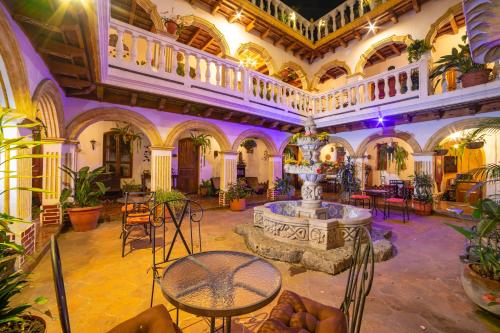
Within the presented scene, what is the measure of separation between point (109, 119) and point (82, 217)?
2.59 metres

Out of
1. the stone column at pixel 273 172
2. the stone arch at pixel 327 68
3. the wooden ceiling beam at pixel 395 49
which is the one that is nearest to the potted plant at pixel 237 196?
the stone column at pixel 273 172

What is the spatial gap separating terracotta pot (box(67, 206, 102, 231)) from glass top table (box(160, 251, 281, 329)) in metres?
4.21

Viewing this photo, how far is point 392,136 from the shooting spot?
802 centimetres

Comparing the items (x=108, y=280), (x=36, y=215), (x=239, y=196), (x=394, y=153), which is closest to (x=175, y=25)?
(x=239, y=196)

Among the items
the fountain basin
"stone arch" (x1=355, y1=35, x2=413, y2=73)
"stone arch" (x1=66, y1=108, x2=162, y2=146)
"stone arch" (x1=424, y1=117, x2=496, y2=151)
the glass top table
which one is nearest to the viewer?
the glass top table

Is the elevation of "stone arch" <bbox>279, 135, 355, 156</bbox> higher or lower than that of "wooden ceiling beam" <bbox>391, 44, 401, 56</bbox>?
lower

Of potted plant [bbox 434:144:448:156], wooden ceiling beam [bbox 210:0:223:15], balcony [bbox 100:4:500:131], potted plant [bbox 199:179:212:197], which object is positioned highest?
wooden ceiling beam [bbox 210:0:223:15]

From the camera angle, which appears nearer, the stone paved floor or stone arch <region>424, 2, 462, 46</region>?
the stone paved floor

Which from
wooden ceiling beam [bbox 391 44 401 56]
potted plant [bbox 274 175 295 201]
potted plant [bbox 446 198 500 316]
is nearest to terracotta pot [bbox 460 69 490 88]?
wooden ceiling beam [bbox 391 44 401 56]

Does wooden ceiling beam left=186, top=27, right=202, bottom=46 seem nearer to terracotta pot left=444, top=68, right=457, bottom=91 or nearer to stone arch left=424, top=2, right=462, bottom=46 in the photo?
stone arch left=424, top=2, right=462, bottom=46

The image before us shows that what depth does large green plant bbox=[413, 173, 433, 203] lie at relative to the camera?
22.5 feet

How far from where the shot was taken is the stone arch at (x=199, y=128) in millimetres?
6586

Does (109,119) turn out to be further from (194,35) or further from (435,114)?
(435,114)

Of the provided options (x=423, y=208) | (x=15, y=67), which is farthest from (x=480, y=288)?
(x=15, y=67)
